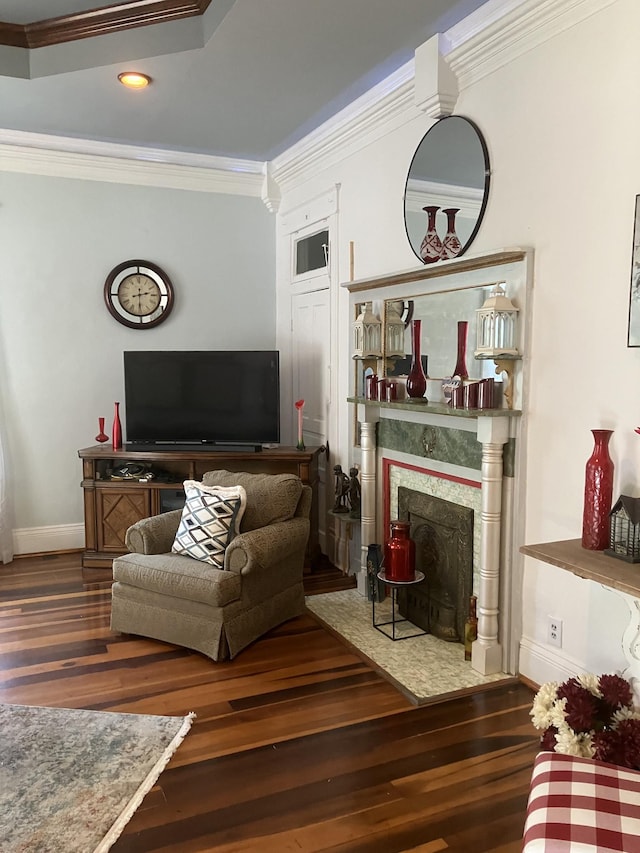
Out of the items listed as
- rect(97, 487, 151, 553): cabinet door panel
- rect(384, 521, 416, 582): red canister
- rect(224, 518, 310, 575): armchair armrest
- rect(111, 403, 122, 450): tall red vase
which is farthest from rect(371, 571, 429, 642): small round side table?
rect(111, 403, 122, 450): tall red vase

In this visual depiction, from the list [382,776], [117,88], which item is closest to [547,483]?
[382,776]

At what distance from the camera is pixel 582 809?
4.72 feet

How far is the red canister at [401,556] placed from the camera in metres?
3.31

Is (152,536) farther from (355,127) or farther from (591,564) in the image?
(355,127)

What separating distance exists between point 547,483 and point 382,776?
4.22 feet

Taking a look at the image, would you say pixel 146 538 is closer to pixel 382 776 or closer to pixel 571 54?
pixel 382 776

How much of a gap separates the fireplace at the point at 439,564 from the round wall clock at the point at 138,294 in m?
2.45

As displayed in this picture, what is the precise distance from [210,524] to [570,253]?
206cm

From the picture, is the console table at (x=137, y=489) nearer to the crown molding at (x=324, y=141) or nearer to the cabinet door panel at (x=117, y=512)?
the cabinet door panel at (x=117, y=512)

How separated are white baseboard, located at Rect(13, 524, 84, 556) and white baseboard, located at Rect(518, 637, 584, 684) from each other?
11.0 feet

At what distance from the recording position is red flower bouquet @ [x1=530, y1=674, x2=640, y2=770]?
2098mm

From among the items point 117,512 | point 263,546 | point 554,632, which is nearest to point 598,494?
point 554,632

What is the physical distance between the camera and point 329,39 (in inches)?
122

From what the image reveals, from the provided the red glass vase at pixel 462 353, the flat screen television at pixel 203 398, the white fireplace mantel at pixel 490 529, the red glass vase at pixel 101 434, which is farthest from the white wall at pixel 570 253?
the red glass vase at pixel 101 434
